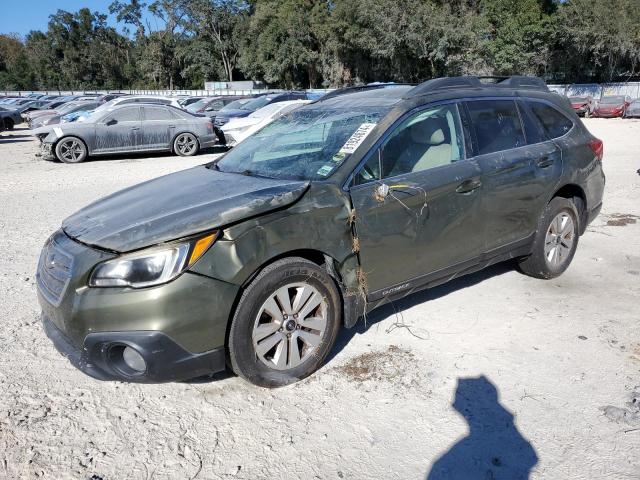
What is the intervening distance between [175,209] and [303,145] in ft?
4.07

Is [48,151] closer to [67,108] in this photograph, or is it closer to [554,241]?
[67,108]

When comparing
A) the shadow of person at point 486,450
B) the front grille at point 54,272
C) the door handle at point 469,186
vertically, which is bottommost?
Result: the shadow of person at point 486,450

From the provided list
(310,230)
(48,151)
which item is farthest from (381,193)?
(48,151)

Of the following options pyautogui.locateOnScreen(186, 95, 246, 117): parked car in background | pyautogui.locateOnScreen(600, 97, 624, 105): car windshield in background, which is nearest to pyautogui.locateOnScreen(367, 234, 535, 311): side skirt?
pyautogui.locateOnScreen(186, 95, 246, 117): parked car in background

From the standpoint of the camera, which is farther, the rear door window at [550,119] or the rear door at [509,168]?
the rear door window at [550,119]

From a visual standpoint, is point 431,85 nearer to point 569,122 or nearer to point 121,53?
point 569,122

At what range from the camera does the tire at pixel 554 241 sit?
4859 millimetres

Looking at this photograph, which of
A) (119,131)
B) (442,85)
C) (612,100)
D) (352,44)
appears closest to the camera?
(442,85)

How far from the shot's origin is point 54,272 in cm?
324

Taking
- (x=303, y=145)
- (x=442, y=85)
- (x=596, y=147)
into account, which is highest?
(x=442, y=85)

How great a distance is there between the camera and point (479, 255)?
435 centimetres

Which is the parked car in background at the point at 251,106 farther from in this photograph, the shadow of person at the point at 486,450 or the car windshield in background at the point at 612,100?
the car windshield in background at the point at 612,100

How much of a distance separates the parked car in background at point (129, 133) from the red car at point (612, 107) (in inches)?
999

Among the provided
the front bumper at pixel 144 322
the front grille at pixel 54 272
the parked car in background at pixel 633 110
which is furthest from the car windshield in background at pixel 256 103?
the parked car in background at pixel 633 110
